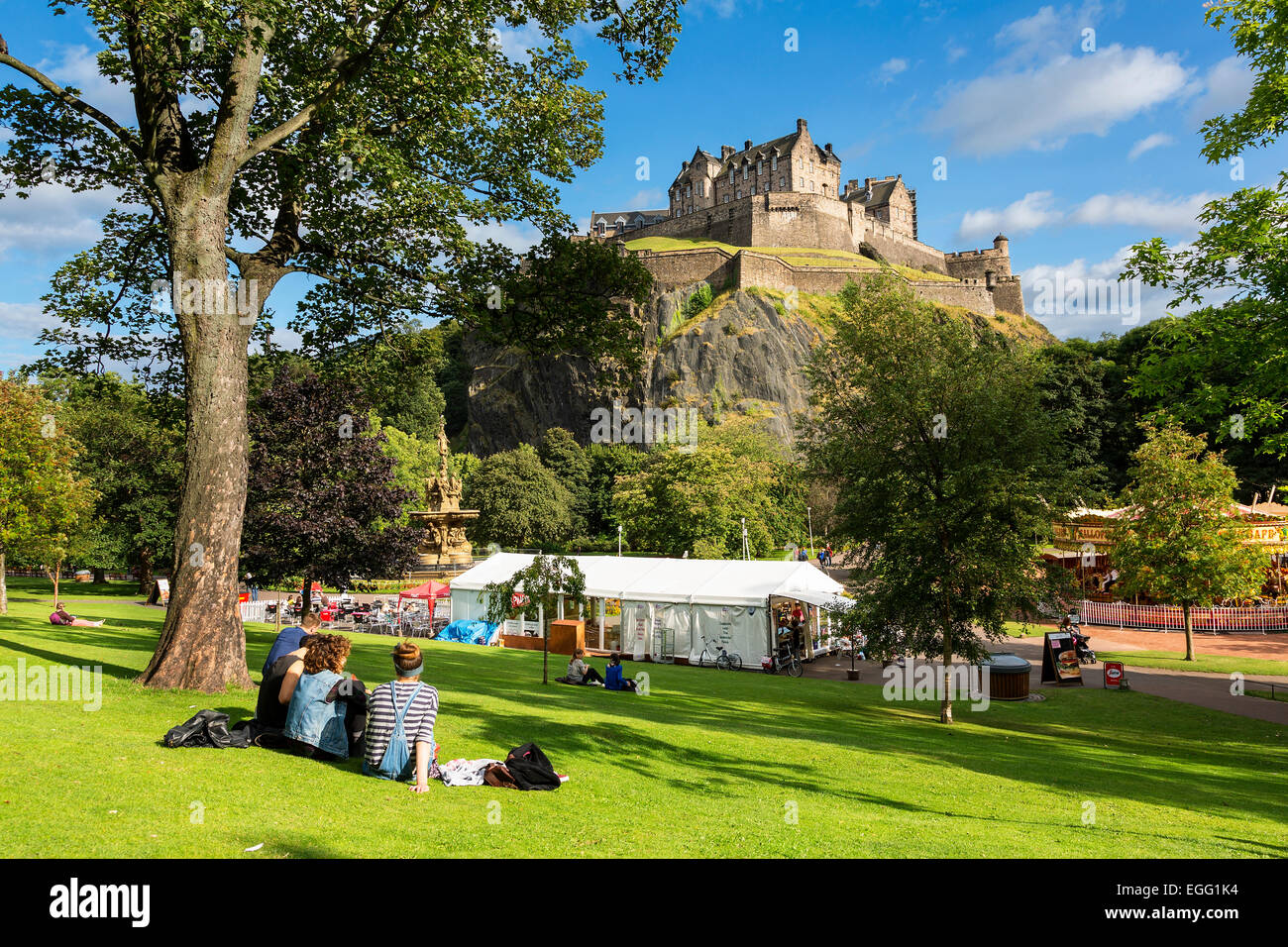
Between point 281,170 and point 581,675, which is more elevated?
point 281,170

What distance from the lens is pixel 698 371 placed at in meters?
84.4

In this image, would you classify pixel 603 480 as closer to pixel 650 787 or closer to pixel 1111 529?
pixel 1111 529

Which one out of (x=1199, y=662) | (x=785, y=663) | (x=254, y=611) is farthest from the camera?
(x=254, y=611)

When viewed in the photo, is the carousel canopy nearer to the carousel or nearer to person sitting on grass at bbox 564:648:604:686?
the carousel

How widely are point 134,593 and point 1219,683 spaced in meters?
49.3

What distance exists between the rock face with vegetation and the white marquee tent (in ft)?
178

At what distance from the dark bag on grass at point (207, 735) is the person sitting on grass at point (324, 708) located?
0.39 meters

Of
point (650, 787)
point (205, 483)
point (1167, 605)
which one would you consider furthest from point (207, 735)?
point (1167, 605)

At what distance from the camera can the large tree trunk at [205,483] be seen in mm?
8867

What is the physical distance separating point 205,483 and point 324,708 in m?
3.81

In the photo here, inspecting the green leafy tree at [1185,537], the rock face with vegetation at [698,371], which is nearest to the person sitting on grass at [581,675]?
the green leafy tree at [1185,537]

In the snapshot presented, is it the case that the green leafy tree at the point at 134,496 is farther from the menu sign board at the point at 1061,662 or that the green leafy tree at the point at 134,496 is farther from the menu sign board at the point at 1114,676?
the menu sign board at the point at 1114,676
